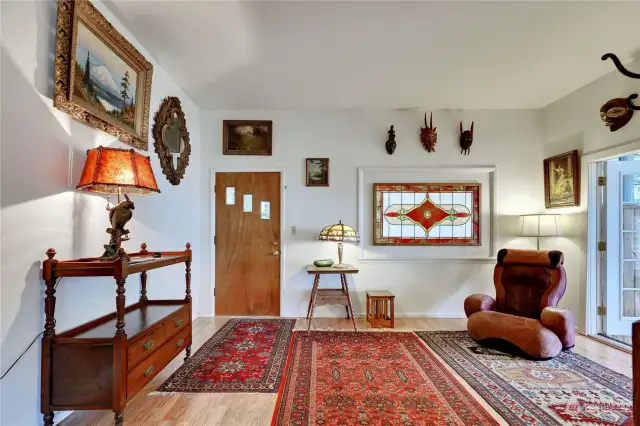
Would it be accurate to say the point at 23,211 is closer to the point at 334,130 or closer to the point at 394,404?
the point at 394,404

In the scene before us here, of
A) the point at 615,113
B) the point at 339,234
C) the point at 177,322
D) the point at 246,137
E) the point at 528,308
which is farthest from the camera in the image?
the point at 246,137

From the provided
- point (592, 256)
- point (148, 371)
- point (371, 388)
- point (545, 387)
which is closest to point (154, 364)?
point (148, 371)

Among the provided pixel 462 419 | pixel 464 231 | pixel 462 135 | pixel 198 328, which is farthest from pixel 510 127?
pixel 198 328

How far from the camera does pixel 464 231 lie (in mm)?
4359

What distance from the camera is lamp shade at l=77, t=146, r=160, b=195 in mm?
1902

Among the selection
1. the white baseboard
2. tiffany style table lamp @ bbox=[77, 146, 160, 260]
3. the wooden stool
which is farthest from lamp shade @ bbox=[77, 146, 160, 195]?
the white baseboard

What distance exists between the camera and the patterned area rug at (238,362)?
245 cm

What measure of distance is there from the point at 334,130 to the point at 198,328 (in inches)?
117

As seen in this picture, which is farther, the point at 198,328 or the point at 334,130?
the point at 334,130

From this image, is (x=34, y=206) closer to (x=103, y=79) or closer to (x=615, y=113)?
(x=103, y=79)

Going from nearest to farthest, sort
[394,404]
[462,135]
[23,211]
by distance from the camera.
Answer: [23,211], [394,404], [462,135]

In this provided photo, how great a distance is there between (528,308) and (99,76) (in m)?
4.20

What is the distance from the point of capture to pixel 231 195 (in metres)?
4.36

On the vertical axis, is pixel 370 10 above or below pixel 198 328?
above
